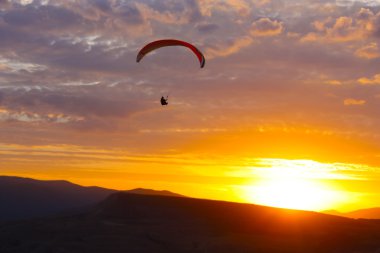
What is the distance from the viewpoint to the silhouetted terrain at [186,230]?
77312 millimetres

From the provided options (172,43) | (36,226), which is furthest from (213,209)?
(172,43)

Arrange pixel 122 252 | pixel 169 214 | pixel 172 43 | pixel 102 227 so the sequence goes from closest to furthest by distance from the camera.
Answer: pixel 172 43
pixel 122 252
pixel 102 227
pixel 169 214

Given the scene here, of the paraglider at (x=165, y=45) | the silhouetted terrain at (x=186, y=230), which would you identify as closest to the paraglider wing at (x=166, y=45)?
the paraglider at (x=165, y=45)

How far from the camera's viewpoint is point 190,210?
326ft

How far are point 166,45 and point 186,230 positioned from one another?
140 ft

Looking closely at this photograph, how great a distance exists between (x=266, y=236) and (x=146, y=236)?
2009cm

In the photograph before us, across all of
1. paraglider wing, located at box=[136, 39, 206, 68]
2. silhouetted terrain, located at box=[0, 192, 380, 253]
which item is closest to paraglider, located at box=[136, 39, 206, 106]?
paraglider wing, located at box=[136, 39, 206, 68]

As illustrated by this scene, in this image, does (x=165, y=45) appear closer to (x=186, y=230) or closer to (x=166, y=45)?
(x=166, y=45)

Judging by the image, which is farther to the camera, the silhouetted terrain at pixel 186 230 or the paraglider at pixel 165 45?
the silhouetted terrain at pixel 186 230

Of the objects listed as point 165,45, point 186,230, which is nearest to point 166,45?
point 165,45

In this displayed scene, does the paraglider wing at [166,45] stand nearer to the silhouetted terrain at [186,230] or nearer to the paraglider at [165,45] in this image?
the paraglider at [165,45]

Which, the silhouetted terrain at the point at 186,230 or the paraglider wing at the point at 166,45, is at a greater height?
the paraglider wing at the point at 166,45

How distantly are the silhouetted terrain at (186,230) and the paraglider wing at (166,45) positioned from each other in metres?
32.7

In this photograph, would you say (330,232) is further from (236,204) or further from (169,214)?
(169,214)
